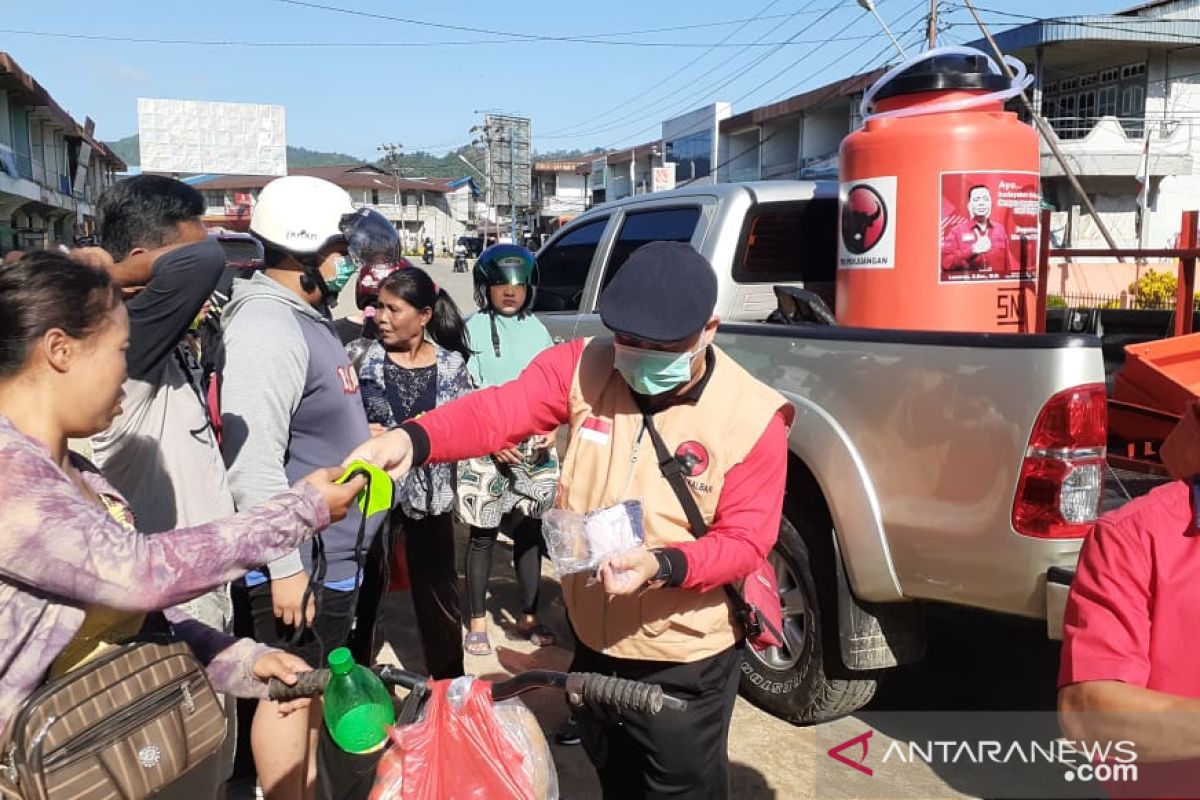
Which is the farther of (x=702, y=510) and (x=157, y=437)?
(x=157, y=437)

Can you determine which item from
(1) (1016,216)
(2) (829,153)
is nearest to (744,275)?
(1) (1016,216)

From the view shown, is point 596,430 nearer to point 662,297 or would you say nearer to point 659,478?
point 659,478

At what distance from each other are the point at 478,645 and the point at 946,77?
10.7ft

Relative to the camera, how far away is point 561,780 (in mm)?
3334

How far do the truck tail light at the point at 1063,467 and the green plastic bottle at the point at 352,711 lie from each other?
1.99 m

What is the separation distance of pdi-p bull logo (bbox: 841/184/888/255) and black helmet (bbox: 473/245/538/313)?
155cm

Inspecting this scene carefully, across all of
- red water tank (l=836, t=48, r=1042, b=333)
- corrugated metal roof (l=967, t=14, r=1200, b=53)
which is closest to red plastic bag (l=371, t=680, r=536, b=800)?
red water tank (l=836, t=48, r=1042, b=333)

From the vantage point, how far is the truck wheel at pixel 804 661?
3.42 metres

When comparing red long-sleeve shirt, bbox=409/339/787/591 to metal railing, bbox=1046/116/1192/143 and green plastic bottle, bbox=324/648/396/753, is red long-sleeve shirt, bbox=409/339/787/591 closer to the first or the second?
green plastic bottle, bbox=324/648/396/753

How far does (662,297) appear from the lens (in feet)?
6.66

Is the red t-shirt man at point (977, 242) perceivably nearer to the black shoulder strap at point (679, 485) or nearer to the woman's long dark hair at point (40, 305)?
the black shoulder strap at point (679, 485)

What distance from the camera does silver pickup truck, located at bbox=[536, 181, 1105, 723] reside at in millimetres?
2686

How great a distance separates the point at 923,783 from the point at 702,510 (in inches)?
72.7

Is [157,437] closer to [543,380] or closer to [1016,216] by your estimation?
[543,380]
